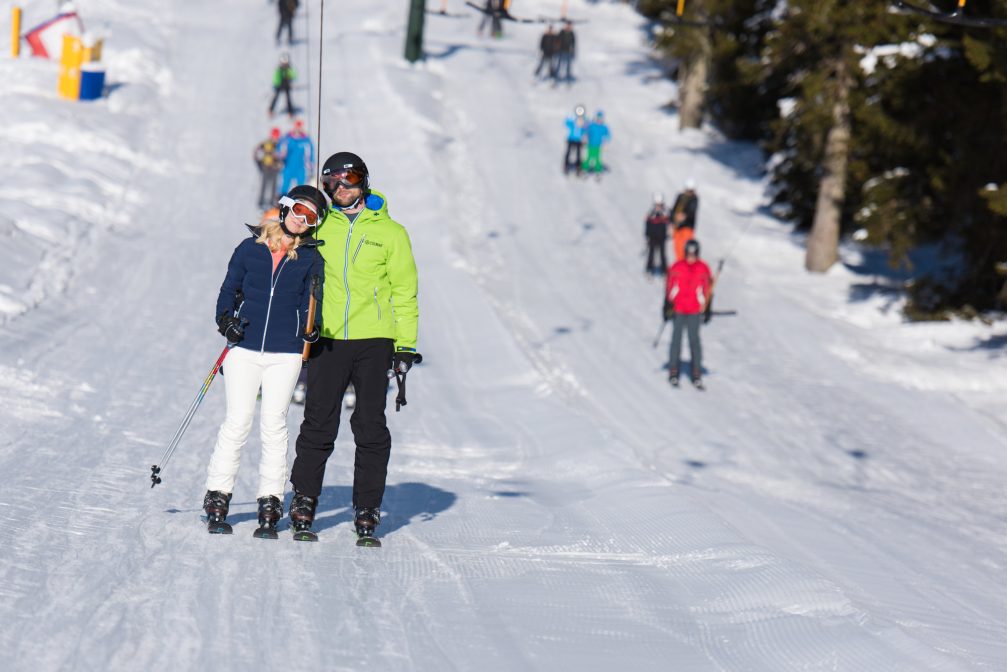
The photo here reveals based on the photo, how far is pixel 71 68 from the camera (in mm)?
25359

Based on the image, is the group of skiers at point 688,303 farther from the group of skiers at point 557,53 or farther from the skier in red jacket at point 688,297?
the group of skiers at point 557,53

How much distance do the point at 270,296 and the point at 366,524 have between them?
1354 millimetres

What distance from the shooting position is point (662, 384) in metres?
16.6

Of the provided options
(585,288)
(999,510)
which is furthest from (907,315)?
(999,510)

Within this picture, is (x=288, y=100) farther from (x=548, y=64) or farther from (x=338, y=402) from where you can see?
(x=338, y=402)

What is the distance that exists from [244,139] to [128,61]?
525cm

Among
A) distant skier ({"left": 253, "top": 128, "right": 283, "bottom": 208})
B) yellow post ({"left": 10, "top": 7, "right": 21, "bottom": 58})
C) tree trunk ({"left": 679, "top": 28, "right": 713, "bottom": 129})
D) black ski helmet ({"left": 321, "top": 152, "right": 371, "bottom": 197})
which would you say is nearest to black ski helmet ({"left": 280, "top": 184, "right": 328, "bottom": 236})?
black ski helmet ({"left": 321, "top": 152, "right": 371, "bottom": 197})

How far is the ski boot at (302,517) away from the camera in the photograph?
655 centimetres

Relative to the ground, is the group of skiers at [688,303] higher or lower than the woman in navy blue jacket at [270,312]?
lower

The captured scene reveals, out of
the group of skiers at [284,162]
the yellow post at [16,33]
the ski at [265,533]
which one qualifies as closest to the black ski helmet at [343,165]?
the ski at [265,533]

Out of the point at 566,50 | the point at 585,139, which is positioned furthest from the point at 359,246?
the point at 566,50

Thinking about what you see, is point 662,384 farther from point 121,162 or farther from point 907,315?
point 121,162

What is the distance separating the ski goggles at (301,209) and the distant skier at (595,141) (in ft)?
69.9

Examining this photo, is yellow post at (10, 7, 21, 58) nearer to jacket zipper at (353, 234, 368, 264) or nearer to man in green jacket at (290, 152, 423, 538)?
man in green jacket at (290, 152, 423, 538)
